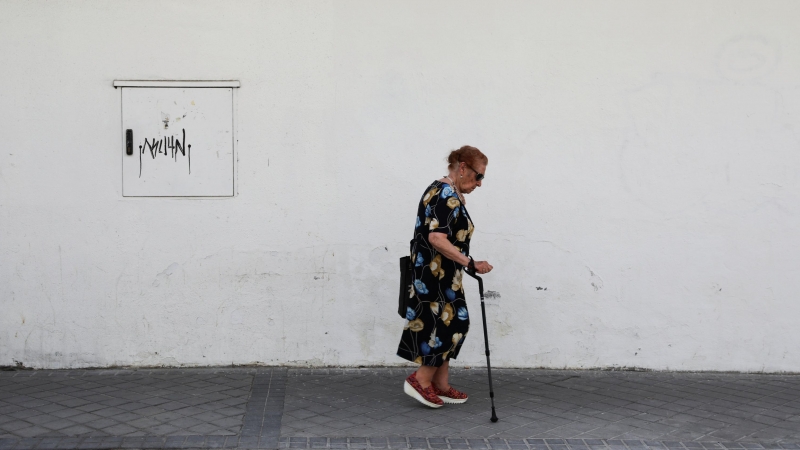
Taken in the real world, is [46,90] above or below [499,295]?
above

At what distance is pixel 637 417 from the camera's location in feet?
17.9

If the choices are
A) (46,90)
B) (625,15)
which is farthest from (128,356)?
(625,15)

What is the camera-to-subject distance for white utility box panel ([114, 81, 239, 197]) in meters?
6.38

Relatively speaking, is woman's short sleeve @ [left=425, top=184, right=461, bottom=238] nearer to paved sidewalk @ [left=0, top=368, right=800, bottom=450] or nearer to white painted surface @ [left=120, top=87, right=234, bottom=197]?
paved sidewalk @ [left=0, top=368, right=800, bottom=450]

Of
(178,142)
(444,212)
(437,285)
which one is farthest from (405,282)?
(178,142)

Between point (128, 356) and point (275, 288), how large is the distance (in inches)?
48.5

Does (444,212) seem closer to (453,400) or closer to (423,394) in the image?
(423,394)

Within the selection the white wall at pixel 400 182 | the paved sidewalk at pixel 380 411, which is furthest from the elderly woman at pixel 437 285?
the white wall at pixel 400 182

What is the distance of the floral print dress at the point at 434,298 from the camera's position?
5.41m

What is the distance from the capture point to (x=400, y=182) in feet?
21.3

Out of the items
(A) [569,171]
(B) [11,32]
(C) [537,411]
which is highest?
(B) [11,32]

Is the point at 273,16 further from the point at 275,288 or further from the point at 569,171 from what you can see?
the point at 569,171

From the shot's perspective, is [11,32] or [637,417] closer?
[637,417]

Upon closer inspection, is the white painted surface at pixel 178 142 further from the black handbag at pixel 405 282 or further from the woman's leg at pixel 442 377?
the woman's leg at pixel 442 377
